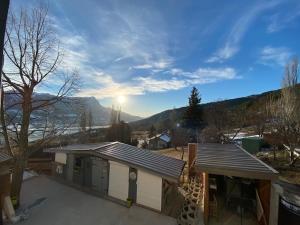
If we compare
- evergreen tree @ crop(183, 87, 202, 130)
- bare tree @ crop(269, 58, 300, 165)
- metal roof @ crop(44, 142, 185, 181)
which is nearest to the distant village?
metal roof @ crop(44, 142, 185, 181)

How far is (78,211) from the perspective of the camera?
470 inches

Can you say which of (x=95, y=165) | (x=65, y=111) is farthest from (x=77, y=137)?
(x=95, y=165)

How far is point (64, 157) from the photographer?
1573cm

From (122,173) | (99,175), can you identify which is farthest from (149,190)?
(99,175)

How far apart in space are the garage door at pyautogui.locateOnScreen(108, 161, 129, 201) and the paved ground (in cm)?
Result: 57

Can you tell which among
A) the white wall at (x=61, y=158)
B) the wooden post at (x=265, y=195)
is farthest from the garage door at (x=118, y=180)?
the wooden post at (x=265, y=195)

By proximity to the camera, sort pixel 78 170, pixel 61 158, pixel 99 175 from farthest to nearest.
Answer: pixel 61 158, pixel 78 170, pixel 99 175

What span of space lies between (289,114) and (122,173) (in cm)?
1774

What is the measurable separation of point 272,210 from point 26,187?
43.5ft

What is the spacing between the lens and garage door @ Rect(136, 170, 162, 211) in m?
12.3

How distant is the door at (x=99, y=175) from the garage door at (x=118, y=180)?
16.3 inches

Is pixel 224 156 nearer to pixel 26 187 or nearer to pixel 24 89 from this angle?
pixel 24 89

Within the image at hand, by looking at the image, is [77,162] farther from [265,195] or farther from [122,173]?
[265,195]

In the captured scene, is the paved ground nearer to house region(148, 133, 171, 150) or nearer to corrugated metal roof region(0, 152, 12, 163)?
corrugated metal roof region(0, 152, 12, 163)
